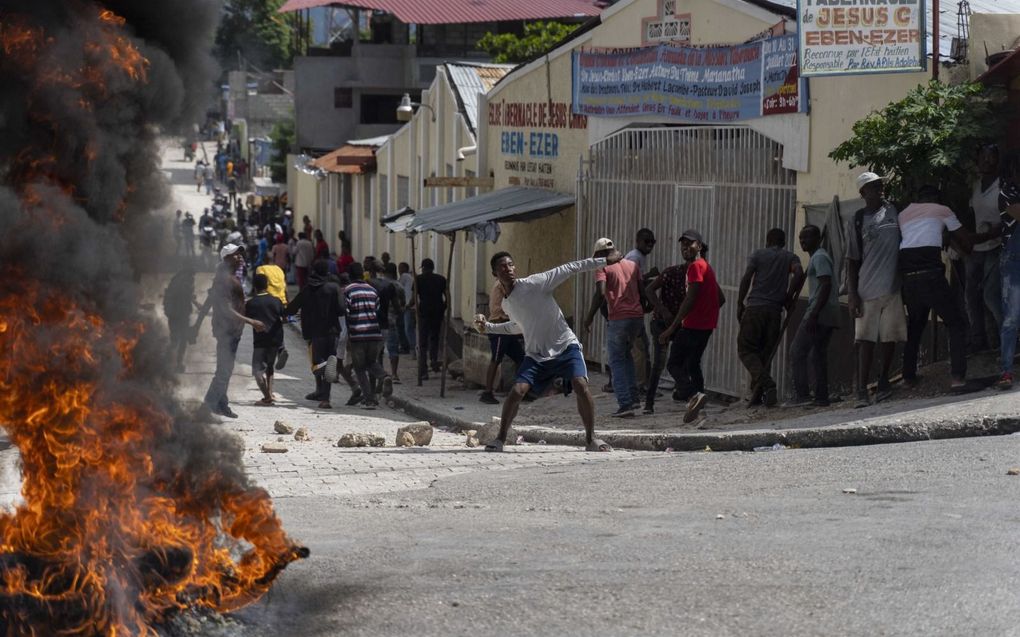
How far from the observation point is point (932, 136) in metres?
10.3

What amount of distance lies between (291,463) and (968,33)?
6363 millimetres

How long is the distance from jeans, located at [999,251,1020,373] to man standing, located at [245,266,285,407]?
7595 millimetres

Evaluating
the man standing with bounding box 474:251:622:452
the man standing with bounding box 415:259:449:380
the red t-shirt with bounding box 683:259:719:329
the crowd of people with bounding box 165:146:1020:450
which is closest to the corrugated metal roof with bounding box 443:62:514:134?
the man standing with bounding box 415:259:449:380

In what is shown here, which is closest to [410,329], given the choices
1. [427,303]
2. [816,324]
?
[427,303]

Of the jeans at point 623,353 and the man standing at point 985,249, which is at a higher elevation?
the man standing at point 985,249

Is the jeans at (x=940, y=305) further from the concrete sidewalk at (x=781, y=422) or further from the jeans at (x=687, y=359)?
the jeans at (x=687, y=359)

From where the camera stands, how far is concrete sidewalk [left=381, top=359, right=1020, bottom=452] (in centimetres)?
916

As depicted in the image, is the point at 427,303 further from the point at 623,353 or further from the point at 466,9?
the point at 466,9

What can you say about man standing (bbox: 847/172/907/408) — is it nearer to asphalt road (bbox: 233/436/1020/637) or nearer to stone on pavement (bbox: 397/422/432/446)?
asphalt road (bbox: 233/436/1020/637)

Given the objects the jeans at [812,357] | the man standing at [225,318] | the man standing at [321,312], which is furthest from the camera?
the man standing at [321,312]

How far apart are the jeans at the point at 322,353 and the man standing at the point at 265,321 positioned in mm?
406

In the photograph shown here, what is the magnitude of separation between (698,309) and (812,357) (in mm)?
1118

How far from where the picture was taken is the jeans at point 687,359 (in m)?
12.4

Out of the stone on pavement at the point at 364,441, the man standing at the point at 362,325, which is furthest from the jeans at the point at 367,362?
Answer: the stone on pavement at the point at 364,441
